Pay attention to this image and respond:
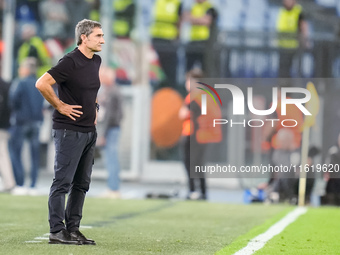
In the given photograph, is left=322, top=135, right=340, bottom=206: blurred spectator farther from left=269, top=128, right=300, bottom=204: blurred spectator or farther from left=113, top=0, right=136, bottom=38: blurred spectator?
left=113, top=0, right=136, bottom=38: blurred spectator

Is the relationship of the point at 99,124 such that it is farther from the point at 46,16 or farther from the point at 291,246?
the point at 291,246

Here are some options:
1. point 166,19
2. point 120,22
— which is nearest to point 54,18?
point 120,22

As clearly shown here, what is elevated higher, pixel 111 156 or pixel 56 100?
pixel 56 100

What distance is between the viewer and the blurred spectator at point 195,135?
1364 centimetres

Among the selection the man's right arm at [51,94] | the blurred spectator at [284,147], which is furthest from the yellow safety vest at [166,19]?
the man's right arm at [51,94]

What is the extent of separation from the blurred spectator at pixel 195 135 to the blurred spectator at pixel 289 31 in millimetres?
3312

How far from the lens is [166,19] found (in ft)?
58.3

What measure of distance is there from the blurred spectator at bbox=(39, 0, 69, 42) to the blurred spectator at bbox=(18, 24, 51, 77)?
34 centimetres

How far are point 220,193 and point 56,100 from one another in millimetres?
8084

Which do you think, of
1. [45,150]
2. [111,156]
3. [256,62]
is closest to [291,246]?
[111,156]

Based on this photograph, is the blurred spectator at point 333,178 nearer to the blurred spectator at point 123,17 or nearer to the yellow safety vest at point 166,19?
the yellow safety vest at point 166,19

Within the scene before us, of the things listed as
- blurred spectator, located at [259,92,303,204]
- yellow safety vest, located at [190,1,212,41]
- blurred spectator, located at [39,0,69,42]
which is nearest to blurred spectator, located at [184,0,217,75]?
yellow safety vest, located at [190,1,212,41]

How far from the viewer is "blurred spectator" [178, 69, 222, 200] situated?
44.8ft

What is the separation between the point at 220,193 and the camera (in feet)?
48.3
